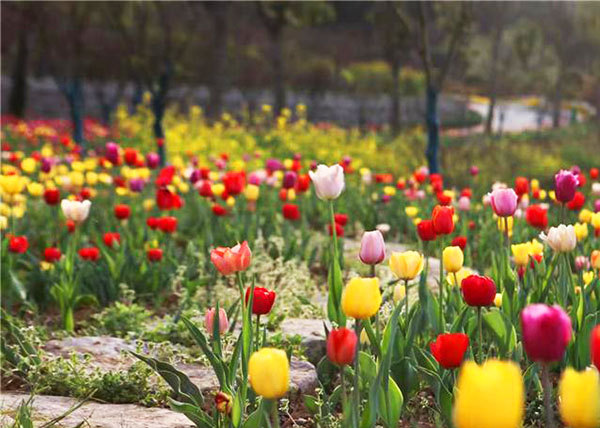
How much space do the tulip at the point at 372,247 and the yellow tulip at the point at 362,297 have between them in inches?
22.0

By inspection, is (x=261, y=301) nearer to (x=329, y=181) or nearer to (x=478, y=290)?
(x=329, y=181)

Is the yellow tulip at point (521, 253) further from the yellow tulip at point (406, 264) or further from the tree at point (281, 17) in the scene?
the tree at point (281, 17)

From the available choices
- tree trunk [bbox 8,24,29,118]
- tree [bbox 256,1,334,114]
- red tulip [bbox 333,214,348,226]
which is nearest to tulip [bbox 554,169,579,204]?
red tulip [bbox 333,214,348,226]

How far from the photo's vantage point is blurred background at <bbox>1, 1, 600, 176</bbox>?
14.1 m

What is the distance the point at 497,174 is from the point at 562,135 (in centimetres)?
1058

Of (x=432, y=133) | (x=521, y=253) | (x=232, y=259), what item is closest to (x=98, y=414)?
(x=232, y=259)

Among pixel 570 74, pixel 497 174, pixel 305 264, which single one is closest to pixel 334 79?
pixel 570 74

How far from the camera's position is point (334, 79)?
1183 inches

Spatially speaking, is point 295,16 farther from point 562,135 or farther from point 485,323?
point 485,323

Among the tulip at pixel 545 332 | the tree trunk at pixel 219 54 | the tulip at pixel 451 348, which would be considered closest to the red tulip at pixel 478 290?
the tulip at pixel 451 348

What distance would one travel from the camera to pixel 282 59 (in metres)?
21.7

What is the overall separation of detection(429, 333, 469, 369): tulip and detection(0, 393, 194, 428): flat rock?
3.15 feet

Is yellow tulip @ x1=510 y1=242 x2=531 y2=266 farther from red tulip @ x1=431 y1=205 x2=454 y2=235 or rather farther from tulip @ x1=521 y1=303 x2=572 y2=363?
tulip @ x1=521 y1=303 x2=572 y2=363

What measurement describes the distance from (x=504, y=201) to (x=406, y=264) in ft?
1.80
